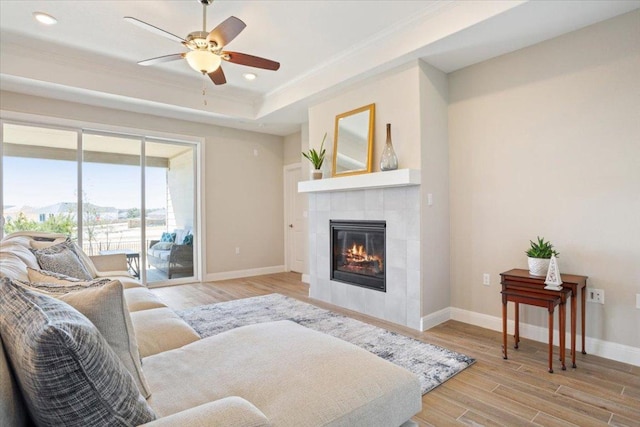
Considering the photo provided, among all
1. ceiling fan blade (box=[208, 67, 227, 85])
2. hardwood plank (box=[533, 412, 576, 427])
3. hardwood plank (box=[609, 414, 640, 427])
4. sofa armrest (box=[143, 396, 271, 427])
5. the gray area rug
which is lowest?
hardwood plank (box=[609, 414, 640, 427])

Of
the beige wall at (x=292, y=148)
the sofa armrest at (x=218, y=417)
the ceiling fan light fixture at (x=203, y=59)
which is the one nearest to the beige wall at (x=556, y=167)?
the ceiling fan light fixture at (x=203, y=59)

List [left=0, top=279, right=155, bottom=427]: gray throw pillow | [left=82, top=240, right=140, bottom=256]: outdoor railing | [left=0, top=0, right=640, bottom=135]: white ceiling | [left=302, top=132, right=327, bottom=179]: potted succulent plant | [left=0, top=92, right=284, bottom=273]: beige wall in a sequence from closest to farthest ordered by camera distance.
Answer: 1. [left=0, top=279, right=155, bottom=427]: gray throw pillow
2. [left=0, top=0, right=640, bottom=135]: white ceiling
3. [left=302, top=132, right=327, bottom=179]: potted succulent plant
4. [left=82, top=240, right=140, bottom=256]: outdoor railing
5. [left=0, top=92, right=284, bottom=273]: beige wall

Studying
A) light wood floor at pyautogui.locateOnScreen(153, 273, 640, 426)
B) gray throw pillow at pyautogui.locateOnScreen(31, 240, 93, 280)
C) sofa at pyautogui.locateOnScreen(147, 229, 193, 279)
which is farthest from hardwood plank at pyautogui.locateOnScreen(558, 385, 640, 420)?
sofa at pyautogui.locateOnScreen(147, 229, 193, 279)

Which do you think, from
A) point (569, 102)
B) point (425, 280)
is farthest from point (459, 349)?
point (569, 102)

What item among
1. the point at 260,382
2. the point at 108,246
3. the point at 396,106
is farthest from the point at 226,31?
the point at 108,246

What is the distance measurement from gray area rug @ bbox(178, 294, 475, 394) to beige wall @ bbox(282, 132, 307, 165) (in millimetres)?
2816

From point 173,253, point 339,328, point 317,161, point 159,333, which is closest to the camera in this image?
point 159,333

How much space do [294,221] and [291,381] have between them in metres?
5.27

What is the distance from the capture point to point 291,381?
1274mm

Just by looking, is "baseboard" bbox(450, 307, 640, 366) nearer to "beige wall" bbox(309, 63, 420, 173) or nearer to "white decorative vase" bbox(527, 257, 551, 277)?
"white decorative vase" bbox(527, 257, 551, 277)

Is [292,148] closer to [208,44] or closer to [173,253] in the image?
[173,253]

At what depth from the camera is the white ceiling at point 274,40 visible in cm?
282

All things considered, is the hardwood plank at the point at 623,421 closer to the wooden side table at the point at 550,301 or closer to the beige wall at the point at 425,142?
the wooden side table at the point at 550,301

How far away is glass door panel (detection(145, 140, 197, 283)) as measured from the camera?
210 inches
